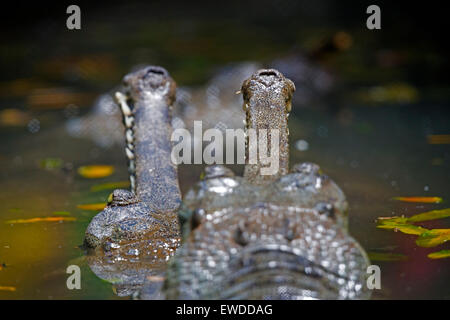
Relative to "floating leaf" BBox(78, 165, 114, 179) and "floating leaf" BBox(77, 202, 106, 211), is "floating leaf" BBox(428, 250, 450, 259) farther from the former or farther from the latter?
"floating leaf" BBox(78, 165, 114, 179)

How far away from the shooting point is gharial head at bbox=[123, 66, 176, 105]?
13.9 ft

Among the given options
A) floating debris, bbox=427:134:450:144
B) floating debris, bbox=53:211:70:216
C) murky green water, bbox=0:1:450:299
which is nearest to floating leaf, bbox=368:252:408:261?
murky green water, bbox=0:1:450:299

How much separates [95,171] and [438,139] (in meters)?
3.18

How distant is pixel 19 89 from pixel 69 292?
7.50m

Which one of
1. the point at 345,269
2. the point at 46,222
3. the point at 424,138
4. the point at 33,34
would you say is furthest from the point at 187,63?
the point at 345,269

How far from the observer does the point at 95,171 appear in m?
5.61

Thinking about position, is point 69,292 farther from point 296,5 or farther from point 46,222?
point 296,5

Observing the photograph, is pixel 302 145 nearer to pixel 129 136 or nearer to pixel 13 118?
pixel 129 136

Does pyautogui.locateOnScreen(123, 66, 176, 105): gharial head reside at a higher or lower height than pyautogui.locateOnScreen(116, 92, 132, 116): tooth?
higher

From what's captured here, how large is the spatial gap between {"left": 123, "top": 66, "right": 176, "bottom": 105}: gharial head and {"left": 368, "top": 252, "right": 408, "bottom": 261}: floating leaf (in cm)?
172

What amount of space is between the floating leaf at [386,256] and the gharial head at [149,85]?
1.72 meters

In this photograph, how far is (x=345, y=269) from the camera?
2531 millimetres

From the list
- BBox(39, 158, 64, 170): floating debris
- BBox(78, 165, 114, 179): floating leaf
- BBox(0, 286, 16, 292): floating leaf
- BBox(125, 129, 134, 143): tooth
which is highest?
BBox(125, 129, 134, 143): tooth

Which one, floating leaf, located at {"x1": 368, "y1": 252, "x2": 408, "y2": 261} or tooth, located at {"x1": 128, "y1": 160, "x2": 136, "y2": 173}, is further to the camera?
tooth, located at {"x1": 128, "y1": 160, "x2": 136, "y2": 173}
